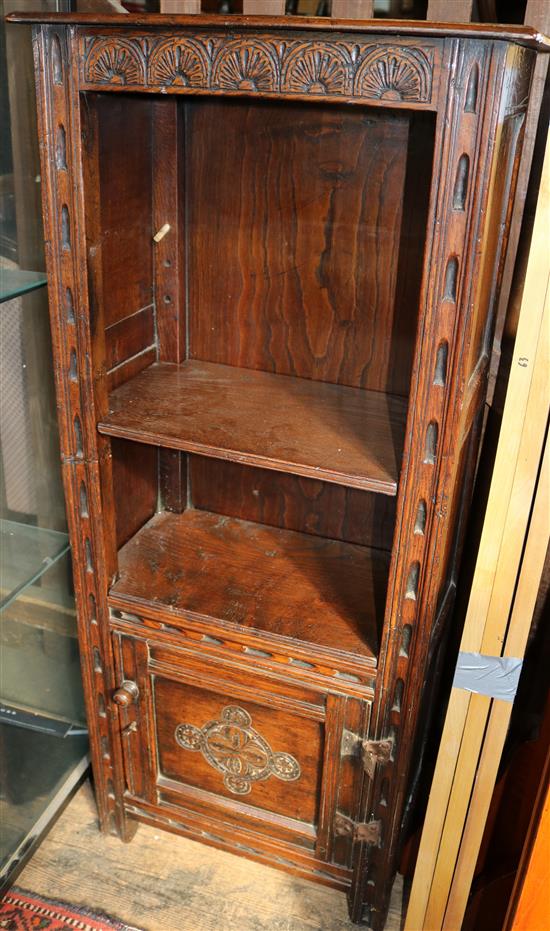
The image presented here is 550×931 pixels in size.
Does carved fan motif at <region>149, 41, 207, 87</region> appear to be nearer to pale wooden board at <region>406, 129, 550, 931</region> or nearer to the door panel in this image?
pale wooden board at <region>406, 129, 550, 931</region>

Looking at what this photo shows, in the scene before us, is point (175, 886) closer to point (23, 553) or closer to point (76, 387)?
point (23, 553)

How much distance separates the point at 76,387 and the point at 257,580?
537 millimetres

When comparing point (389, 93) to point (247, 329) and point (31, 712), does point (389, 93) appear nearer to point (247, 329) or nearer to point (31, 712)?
point (247, 329)

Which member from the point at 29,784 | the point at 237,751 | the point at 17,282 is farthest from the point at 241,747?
the point at 17,282

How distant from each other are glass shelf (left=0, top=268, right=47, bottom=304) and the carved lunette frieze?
1.33 feet

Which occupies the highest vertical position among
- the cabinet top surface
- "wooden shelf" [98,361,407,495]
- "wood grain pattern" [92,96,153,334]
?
the cabinet top surface

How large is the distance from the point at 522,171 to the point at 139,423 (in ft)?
2.71

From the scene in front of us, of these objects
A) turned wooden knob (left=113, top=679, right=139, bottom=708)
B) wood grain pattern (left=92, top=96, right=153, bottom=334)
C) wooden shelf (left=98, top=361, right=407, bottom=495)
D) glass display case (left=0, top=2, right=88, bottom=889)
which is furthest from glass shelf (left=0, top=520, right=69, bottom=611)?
wood grain pattern (left=92, top=96, right=153, bottom=334)

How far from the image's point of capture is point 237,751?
176 cm

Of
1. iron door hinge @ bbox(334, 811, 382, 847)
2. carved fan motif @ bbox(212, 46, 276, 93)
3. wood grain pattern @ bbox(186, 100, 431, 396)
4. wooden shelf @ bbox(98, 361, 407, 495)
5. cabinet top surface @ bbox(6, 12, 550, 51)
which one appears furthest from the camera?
iron door hinge @ bbox(334, 811, 382, 847)

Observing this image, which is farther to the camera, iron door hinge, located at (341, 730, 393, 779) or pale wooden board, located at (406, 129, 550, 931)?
iron door hinge, located at (341, 730, 393, 779)

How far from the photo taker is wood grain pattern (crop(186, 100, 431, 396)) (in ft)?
5.11

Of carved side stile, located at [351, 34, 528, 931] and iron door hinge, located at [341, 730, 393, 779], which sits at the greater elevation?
carved side stile, located at [351, 34, 528, 931]

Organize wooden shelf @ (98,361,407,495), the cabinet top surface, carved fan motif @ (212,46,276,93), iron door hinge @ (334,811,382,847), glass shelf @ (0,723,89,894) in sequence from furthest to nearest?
glass shelf @ (0,723,89,894)
iron door hinge @ (334,811,382,847)
wooden shelf @ (98,361,407,495)
carved fan motif @ (212,46,276,93)
the cabinet top surface
